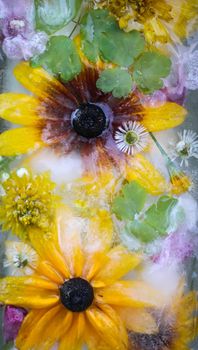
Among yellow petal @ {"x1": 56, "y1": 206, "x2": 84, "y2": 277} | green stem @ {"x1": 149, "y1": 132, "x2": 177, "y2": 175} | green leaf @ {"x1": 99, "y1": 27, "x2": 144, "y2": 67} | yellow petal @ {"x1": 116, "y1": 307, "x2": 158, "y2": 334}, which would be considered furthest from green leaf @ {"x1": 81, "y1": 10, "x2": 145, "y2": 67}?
yellow petal @ {"x1": 116, "y1": 307, "x2": 158, "y2": 334}

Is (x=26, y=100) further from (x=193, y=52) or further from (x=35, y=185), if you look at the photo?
(x=193, y=52)

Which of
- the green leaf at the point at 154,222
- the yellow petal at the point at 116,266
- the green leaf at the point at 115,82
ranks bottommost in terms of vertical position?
the yellow petal at the point at 116,266

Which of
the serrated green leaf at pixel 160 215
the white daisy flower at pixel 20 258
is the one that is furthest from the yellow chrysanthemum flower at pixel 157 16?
the white daisy flower at pixel 20 258

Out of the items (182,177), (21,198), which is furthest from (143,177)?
(21,198)

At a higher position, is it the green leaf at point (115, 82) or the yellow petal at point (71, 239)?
the green leaf at point (115, 82)

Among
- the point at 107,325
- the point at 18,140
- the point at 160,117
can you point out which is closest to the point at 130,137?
the point at 160,117

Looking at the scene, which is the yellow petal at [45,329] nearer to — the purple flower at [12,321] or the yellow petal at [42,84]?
the purple flower at [12,321]
